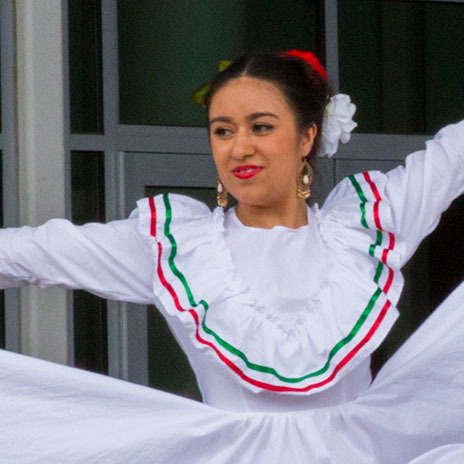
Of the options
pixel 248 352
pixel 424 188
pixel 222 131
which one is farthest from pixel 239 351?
pixel 424 188

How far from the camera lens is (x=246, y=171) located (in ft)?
7.60

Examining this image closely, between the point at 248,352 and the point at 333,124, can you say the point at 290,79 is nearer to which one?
the point at 333,124

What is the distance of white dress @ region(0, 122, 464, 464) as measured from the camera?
87.3 inches

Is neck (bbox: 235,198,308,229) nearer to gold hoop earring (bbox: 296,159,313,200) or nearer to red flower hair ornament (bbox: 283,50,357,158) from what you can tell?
gold hoop earring (bbox: 296,159,313,200)

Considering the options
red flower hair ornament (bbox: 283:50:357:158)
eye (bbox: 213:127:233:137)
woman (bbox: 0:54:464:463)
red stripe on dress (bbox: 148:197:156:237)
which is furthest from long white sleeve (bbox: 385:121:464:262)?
red stripe on dress (bbox: 148:197:156:237)

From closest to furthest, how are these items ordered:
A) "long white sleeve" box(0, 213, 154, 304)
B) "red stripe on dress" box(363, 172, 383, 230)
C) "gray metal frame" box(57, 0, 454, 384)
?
"long white sleeve" box(0, 213, 154, 304), "red stripe on dress" box(363, 172, 383, 230), "gray metal frame" box(57, 0, 454, 384)

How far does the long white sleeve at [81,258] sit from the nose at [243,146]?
257 millimetres

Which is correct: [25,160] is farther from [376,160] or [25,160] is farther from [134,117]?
[376,160]

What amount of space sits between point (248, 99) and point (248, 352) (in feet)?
1.60

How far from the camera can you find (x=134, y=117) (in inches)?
120

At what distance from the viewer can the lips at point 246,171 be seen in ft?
7.59

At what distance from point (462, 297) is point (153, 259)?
613mm

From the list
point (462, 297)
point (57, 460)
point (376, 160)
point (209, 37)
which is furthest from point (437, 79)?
point (57, 460)

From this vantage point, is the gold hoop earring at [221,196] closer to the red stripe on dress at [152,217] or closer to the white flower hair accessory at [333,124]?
the red stripe on dress at [152,217]
